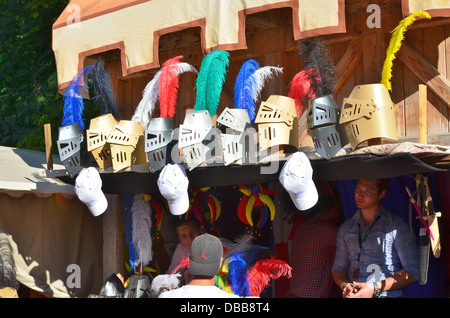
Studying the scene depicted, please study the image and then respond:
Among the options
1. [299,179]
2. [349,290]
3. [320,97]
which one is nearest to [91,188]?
[299,179]

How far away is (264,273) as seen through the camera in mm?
5883

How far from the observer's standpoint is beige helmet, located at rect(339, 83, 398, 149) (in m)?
4.98

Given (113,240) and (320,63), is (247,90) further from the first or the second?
(113,240)

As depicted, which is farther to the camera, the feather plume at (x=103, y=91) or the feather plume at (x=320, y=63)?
the feather plume at (x=103, y=91)

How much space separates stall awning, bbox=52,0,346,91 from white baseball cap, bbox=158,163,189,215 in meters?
1.15

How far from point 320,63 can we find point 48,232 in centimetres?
356

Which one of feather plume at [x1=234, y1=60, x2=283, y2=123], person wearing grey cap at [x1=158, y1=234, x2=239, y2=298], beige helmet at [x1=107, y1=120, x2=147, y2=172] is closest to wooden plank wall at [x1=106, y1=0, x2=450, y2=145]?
feather plume at [x1=234, y1=60, x2=283, y2=123]

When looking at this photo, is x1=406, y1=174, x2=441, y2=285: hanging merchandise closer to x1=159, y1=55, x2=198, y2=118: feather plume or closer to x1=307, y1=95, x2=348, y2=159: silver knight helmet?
x1=307, y1=95, x2=348, y2=159: silver knight helmet

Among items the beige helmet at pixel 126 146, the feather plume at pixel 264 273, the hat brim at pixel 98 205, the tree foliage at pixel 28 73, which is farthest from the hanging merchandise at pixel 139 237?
the tree foliage at pixel 28 73

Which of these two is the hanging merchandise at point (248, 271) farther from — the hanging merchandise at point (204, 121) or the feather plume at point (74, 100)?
the feather plume at point (74, 100)

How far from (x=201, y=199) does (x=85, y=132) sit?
52.6 inches

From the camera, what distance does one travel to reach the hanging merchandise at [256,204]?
6.19m

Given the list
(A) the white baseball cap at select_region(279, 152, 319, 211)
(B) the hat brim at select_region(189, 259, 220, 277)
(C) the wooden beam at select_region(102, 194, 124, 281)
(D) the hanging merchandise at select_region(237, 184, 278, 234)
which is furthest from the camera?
(C) the wooden beam at select_region(102, 194, 124, 281)

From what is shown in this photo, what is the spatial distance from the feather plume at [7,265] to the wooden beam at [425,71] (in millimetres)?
4062
